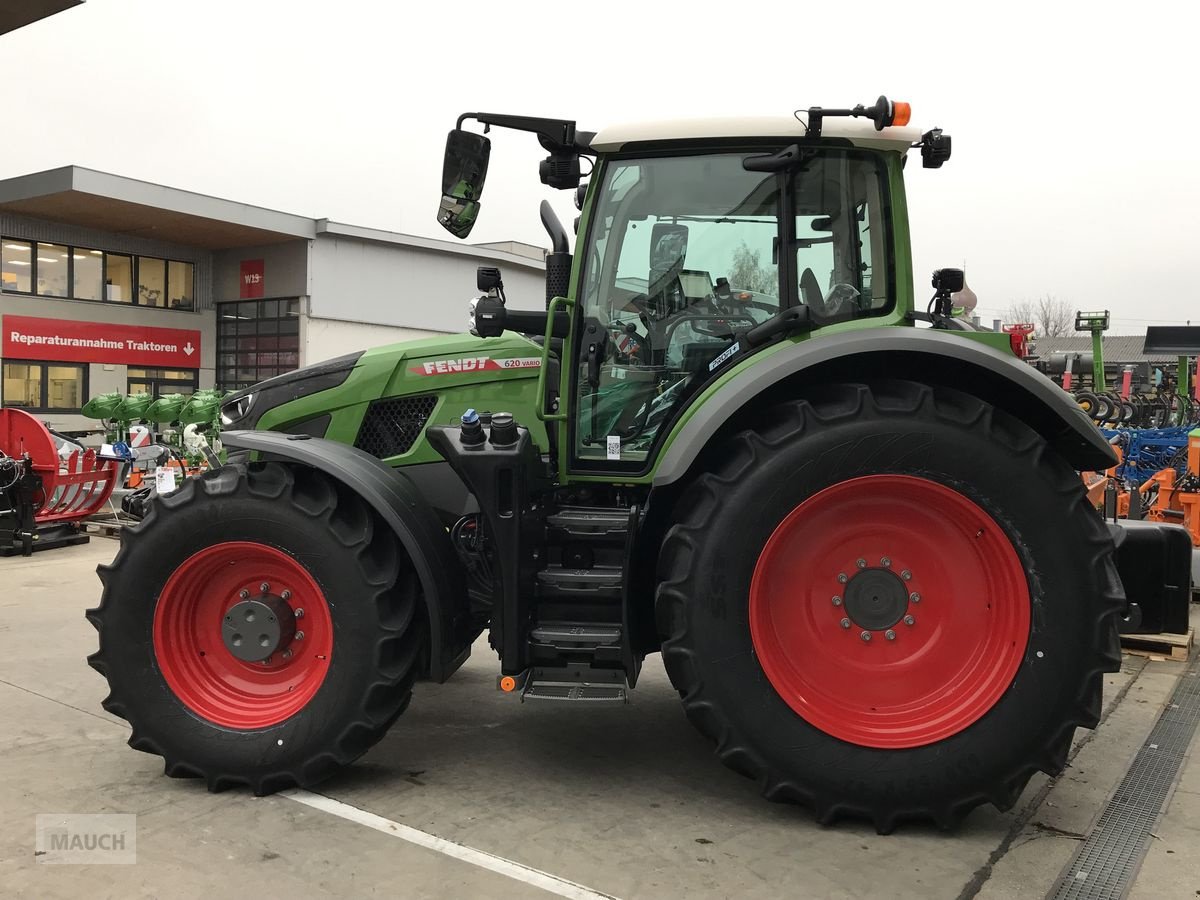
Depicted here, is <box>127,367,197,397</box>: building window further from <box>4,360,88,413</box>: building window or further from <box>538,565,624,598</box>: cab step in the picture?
<box>538,565,624,598</box>: cab step

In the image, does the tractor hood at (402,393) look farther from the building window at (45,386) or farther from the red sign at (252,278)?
the red sign at (252,278)

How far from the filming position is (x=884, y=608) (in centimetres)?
335

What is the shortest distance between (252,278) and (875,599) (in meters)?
25.3

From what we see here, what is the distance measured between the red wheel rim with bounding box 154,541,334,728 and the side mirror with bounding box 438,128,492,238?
57.2 inches

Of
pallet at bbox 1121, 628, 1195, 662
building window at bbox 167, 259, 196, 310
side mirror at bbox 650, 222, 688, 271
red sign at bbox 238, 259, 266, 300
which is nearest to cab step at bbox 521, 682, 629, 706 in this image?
side mirror at bbox 650, 222, 688, 271

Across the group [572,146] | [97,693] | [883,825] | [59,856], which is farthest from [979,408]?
[97,693]

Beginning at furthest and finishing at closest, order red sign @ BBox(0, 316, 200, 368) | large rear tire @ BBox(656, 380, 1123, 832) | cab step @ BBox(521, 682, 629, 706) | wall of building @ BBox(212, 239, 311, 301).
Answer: wall of building @ BBox(212, 239, 311, 301)
red sign @ BBox(0, 316, 200, 368)
cab step @ BBox(521, 682, 629, 706)
large rear tire @ BBox(656, 380, 1123, 832)

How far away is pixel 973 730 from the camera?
319 cm

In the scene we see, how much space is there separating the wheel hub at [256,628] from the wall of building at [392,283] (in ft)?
72.0

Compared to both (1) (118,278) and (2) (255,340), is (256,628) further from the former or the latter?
(1) (118,278)

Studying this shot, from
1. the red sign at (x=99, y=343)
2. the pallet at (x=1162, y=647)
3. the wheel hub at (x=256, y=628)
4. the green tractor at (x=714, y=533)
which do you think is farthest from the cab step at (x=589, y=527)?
the red sign at (x=99, y=343)

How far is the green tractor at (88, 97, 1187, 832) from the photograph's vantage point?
3.19m

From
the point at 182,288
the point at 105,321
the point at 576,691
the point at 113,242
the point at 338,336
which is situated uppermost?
the point at 113,242

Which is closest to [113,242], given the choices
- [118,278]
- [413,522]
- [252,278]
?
[118,278]
